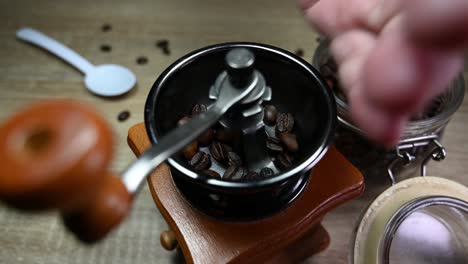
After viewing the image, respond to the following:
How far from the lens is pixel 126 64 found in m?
A: 0.82

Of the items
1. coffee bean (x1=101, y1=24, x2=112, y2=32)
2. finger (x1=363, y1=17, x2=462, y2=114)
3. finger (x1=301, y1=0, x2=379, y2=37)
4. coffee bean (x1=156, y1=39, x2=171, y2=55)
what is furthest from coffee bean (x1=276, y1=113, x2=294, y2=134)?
coffee bean (x1=101, y1=24, x2=112, y2=32)

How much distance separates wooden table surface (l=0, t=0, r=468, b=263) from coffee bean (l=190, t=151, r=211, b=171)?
0.17 meters

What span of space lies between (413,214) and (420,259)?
0.05 metres

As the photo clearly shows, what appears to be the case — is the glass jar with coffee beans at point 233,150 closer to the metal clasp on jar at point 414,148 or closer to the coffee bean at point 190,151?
the coffee bean at point 190,151

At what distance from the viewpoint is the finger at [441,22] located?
0.24m

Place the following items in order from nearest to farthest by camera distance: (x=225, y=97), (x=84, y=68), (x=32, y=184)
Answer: (x=32, y=184), (x=225, y=97), (x=84, y=68)

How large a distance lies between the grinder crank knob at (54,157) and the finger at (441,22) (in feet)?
0.60

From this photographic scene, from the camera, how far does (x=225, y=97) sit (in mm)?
423

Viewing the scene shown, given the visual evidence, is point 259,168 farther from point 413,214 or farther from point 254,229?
point 413,214

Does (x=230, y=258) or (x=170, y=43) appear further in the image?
(x=170, y=43)

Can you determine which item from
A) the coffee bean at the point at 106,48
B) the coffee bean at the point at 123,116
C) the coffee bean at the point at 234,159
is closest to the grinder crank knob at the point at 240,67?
the coffee bean at the point at 234,159

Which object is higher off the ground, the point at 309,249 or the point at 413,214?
the point at 413,214

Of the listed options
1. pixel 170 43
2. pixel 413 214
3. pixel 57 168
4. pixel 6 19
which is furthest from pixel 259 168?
pixel 6 19

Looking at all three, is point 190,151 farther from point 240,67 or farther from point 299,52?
point 299,52
